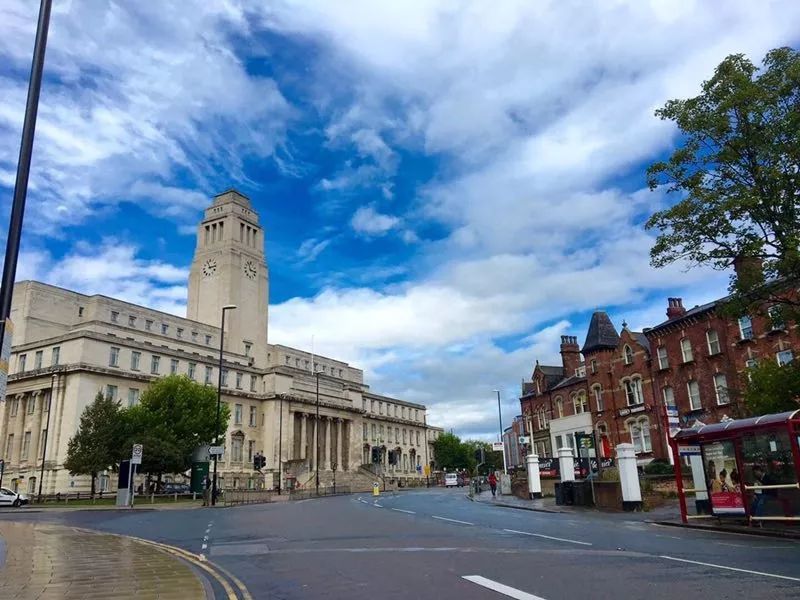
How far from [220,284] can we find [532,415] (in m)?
53.4

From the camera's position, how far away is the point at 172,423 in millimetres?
56906

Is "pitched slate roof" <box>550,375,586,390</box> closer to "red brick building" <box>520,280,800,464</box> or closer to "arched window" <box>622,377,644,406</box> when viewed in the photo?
"red brick building" <box>520,280,800,464</box>

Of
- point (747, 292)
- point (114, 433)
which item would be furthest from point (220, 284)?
point (747, 292)

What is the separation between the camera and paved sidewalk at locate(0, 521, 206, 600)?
9.00 m

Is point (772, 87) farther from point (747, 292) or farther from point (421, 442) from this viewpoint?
point (421, 442)

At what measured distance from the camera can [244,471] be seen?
82875 millimetres

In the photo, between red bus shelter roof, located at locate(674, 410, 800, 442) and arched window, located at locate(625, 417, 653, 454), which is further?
arched window, located at locate(625, 417, 653, 454)

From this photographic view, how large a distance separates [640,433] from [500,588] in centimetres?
4423

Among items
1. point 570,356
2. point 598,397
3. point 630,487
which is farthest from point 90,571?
point 570,356

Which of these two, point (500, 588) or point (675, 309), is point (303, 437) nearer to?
point (675, 309)

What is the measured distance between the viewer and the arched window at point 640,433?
1881 inches

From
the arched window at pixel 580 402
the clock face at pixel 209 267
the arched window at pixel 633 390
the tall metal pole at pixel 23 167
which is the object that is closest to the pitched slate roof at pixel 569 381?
the arched window at pixel 580 402

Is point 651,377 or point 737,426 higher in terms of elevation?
point 651,377

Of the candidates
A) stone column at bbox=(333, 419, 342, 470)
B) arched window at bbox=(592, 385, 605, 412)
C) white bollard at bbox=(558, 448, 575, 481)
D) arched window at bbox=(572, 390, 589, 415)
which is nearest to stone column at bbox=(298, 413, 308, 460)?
stone column at bbox=(333, 419, 342, 470)
